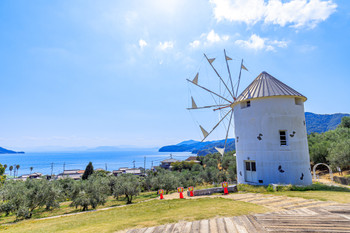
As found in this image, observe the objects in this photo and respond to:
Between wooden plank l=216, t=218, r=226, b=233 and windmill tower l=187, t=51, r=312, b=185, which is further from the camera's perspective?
windmill tower l=187, t=51, r=312, b=185

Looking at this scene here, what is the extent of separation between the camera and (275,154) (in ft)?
48.2

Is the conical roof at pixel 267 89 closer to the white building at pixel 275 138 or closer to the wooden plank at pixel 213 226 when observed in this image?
the white building at pixel 275 138

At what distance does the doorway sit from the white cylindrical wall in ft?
0.27

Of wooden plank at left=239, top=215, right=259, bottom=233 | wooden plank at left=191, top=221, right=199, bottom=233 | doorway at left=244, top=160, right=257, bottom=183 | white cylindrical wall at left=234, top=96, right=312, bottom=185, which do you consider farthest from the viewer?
doorway at left=244, top=160, right=257, bottom=183

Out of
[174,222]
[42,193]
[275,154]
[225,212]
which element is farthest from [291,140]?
[42,193]

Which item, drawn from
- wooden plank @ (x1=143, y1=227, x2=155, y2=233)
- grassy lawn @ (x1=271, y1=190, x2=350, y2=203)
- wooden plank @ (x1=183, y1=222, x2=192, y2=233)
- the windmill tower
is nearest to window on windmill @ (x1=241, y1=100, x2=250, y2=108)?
the windmill tower

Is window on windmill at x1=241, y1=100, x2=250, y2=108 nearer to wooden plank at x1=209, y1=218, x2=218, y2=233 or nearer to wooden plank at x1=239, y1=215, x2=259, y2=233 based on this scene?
wooden plank at x1=239, y1=215, x2=259, y2=233

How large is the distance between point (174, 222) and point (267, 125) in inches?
467

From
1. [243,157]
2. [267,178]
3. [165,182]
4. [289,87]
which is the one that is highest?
[289,87]

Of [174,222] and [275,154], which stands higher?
[275,154]

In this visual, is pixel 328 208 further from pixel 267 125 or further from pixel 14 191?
pixel 14 191

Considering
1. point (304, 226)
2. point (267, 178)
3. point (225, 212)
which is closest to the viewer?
point (304, 226)

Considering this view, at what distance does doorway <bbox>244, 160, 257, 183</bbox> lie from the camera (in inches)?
611

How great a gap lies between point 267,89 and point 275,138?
13.6 feet
